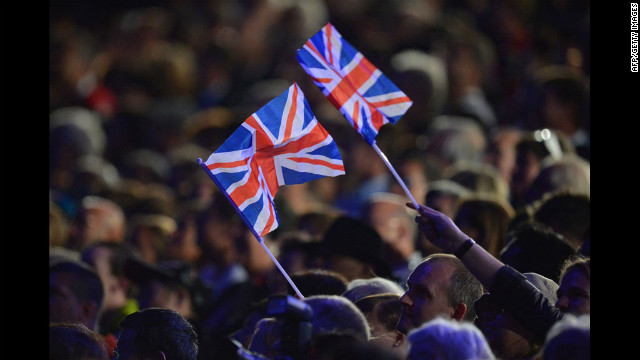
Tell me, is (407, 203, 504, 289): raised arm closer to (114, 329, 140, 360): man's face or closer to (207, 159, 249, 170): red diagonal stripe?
(207, 159, 249, 170): red diagonal stripe

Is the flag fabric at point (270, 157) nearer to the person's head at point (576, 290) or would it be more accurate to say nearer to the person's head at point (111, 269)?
the person's head at point (576, 290)

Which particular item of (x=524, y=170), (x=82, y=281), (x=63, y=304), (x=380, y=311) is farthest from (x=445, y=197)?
(x=63, y=304)

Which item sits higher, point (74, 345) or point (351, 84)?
point (351, 84)

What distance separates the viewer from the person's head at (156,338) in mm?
4668

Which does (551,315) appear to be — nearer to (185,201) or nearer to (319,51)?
(319,51)

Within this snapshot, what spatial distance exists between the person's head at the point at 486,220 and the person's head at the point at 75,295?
2.30 m

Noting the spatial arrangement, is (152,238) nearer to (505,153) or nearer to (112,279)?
(112,279)

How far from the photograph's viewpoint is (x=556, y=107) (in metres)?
8.40

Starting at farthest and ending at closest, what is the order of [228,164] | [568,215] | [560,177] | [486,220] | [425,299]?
1. [560,177]
2. [486,220]
3. [568,215]
4. [228,164]
5. [425,299]

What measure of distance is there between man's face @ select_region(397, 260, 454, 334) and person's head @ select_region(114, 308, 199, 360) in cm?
99

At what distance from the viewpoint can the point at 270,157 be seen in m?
5.16

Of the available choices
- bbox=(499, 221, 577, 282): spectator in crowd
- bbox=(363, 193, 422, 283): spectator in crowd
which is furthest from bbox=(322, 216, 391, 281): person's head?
bbox=(499, 221, 577, 282): spectator in crowd

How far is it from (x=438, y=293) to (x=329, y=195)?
559 cm

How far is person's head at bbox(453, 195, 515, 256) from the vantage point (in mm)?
6137
